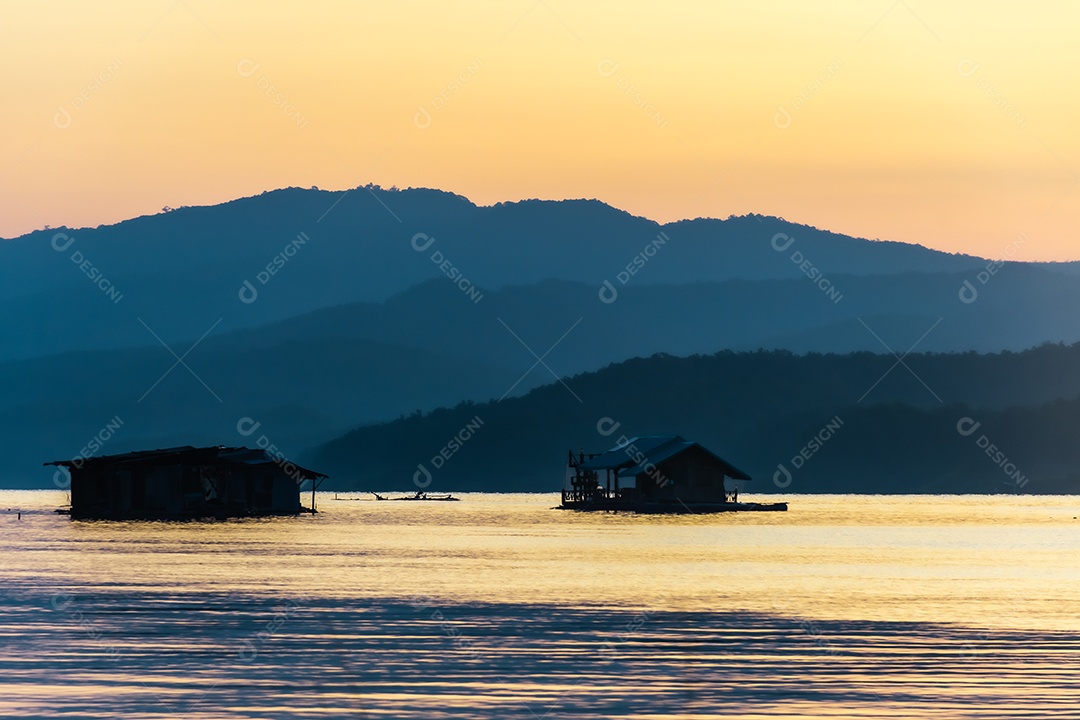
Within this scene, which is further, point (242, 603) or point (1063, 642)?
point (242, 603)

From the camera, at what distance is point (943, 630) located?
147 feet

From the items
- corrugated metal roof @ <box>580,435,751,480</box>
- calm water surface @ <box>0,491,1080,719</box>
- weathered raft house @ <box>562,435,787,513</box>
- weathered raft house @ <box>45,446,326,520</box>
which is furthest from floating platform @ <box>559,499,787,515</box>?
calm water surface @ <box>0,491,1080,719</box>

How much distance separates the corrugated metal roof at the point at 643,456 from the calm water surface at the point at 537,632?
56.2 m

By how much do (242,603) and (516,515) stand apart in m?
110

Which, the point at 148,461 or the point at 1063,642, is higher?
the point at 148,461

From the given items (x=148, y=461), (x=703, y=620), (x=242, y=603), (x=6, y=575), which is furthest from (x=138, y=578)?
(x=148, y=461)

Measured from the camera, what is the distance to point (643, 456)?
14762cm

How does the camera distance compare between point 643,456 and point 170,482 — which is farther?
point 643,456

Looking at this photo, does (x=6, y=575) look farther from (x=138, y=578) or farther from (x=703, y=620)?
(x=703, y=620)

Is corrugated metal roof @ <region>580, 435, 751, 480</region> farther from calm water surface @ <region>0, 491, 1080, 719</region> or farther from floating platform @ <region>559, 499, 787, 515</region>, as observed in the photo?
calm water surface @ <region>0, 491, 1080, 719</region>

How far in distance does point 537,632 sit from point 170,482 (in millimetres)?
89730

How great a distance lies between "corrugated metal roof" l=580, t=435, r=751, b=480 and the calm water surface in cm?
5624

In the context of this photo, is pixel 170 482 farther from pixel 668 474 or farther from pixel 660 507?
pixel 668 474

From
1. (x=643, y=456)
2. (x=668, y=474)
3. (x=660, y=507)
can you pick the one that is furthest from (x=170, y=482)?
(x=668, y=474)
